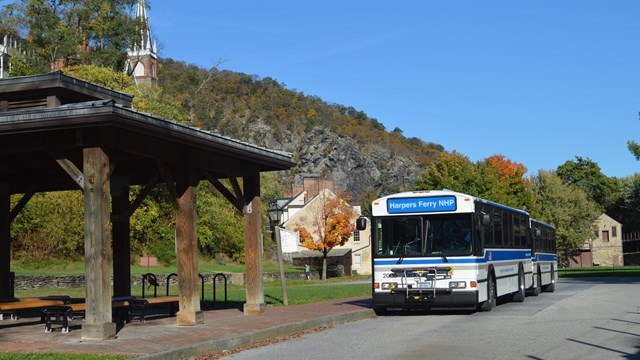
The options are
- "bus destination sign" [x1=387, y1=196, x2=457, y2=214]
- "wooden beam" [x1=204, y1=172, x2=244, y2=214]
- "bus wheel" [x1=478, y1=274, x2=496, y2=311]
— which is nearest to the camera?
"wooden beam" [x1=204, y1=172, x2=244, y2=214]

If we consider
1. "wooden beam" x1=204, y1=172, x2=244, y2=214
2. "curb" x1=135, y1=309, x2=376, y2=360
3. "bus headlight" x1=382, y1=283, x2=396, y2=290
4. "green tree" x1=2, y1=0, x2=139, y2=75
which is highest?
"green tree" x1=2, y1=0, x2=139, y2=75

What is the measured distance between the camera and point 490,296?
72.6 feet

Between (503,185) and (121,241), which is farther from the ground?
(503,185)

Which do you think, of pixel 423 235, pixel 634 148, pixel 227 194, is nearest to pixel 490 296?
pixel 423 235

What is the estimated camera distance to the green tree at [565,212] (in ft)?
316

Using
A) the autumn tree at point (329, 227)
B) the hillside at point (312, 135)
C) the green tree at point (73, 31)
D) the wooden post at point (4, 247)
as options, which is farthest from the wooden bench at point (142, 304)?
the hillside at point (312, 135)

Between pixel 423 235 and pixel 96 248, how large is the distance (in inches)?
379

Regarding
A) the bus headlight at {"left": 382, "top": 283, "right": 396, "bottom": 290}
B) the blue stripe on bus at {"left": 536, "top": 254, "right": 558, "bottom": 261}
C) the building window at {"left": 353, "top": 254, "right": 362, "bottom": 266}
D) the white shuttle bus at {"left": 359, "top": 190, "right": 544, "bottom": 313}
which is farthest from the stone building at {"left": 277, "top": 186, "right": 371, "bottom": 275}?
the bus headlight at {"left": 382, "top": 283, "right": 396, "bottom": 290}

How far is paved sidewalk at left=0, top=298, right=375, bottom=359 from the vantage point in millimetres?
12375

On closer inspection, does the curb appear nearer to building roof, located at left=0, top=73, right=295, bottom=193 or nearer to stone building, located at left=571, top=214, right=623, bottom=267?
building roof, located at left=0, top=73, right=295, bottom=193

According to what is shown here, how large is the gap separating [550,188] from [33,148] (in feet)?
299

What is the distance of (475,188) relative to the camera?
238 feet

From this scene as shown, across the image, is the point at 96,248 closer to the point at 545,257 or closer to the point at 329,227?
the point at 545,257

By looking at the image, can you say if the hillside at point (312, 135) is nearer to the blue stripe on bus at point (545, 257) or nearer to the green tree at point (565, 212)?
the green tree at point (565, 212)
